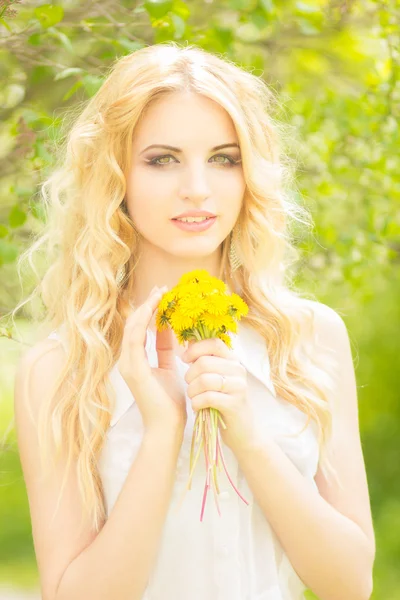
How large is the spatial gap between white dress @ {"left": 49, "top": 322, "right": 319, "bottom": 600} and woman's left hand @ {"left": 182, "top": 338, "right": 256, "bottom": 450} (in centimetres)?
23

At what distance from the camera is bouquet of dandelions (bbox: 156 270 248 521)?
2104mm

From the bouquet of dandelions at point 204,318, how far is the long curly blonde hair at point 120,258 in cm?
37

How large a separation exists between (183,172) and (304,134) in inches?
94.0

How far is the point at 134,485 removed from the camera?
→ 2.24 m

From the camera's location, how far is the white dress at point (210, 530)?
2355 millimetres

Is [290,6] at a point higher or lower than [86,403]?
higher

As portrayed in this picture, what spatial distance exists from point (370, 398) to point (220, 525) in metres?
4.27

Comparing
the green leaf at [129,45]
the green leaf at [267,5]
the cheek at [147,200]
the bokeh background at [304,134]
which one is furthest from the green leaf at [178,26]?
the cheek at [147,200]

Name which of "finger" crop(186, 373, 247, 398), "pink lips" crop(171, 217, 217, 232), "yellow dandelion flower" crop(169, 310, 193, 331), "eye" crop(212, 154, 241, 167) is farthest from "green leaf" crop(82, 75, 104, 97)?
"finger" crop(186, 373, 247, 398)

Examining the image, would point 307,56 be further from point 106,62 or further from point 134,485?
point 134,485

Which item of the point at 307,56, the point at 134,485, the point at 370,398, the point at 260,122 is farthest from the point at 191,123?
the point at 370,398

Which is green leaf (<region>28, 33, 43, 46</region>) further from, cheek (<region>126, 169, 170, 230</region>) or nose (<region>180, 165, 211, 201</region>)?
nose (<region>180, 165, 211, 201</region>)

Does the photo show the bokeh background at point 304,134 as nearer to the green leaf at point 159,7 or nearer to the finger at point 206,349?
the green leaf at point 159,7

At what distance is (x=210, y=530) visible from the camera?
2363 mm
